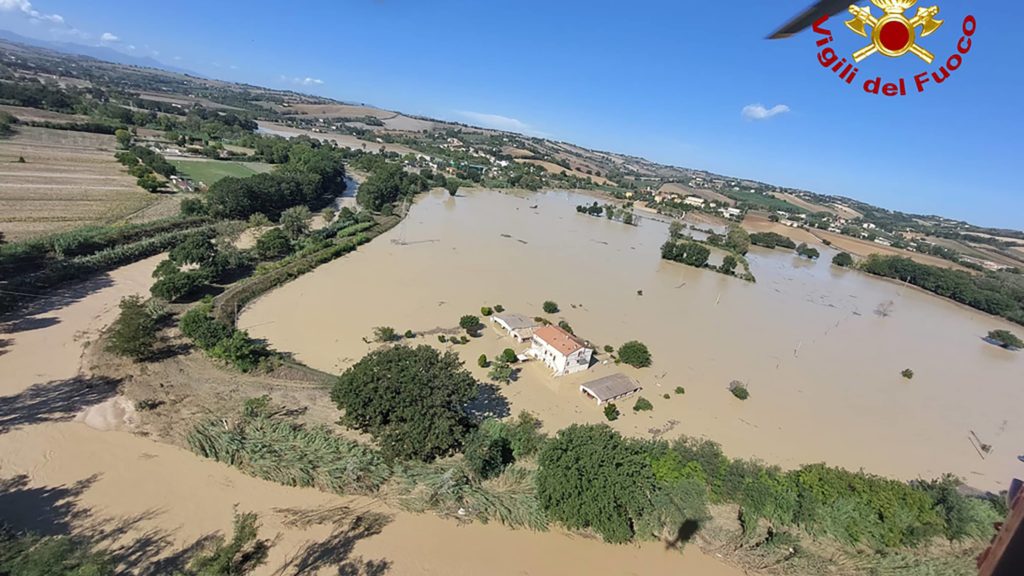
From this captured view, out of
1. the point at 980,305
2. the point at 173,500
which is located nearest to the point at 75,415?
the point at 173,500

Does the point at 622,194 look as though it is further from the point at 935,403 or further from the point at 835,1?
the point at 835,1

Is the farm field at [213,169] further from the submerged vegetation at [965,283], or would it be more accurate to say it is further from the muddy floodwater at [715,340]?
the submerged vegetation at [965,283]

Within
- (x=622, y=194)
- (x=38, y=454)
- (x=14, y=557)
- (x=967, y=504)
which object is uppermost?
(x=622, y=194)

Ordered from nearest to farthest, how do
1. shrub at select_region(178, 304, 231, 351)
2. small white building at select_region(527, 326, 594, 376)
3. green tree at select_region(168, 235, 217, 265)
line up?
shrub at select_region(178, 304, 231, 351)
small white building at select_region(527, 326, 594, 376)
green tree at select_region(168, 235, 217, 265)

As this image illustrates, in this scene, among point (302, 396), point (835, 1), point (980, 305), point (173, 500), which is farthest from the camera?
point (980, 305)

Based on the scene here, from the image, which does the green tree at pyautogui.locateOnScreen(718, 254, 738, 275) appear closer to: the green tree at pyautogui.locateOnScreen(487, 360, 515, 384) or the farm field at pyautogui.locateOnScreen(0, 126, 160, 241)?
the green tree at pyautogui.locateOnScreen(487, 360, 515, 384)

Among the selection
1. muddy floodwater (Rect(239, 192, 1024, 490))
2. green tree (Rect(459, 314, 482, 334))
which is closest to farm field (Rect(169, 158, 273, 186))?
muddy floodwater (Rect(239, 192, 1024, 490))

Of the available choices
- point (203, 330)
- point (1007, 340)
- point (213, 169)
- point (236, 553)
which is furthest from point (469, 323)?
point (213, 169)
